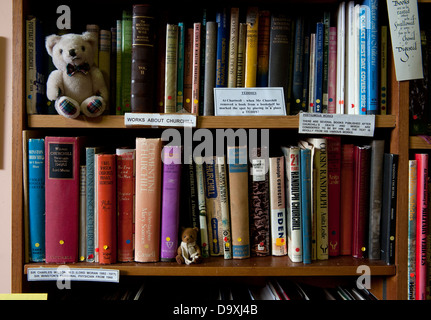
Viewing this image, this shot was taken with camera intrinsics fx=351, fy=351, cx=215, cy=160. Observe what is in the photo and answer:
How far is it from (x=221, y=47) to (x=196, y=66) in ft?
0.26

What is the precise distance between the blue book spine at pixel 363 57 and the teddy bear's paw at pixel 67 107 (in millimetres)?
687

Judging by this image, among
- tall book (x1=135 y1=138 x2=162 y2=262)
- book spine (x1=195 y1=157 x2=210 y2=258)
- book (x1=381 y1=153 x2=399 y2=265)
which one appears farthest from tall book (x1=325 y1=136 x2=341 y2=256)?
tall book (x1=135 y1=138 x2=162 y2=262)

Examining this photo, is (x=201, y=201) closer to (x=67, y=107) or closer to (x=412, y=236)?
(x=67, y=107)

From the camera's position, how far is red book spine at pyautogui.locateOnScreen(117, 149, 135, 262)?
0.86 metres

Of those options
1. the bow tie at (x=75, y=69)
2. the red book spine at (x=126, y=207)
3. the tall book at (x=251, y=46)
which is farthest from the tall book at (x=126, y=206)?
the tall book at (x=251, y=46)

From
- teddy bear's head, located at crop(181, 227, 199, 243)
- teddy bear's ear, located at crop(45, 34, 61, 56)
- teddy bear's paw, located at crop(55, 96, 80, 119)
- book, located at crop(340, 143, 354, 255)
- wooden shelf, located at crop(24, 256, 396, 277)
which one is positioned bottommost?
wooden shelf, located at crop(24, 256, 396, 277)

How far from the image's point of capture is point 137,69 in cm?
85

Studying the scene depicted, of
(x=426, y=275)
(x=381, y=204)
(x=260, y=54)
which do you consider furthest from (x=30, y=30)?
(x=426, y=275)

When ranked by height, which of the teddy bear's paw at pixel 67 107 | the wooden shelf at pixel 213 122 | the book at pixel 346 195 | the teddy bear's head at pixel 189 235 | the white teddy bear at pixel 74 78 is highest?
the white teddy bear at pixel 74 78

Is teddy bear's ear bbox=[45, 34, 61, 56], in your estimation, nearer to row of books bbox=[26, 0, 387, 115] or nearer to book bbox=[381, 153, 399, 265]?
row of books bbox=[26, 0, 387, 115]

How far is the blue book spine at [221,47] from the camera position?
0.88 metres

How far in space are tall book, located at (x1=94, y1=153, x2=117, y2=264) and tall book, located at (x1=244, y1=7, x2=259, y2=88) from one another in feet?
1.28

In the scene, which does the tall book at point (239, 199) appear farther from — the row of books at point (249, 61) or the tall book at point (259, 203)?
the row of books at point (249, 61)

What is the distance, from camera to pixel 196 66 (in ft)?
2.90
